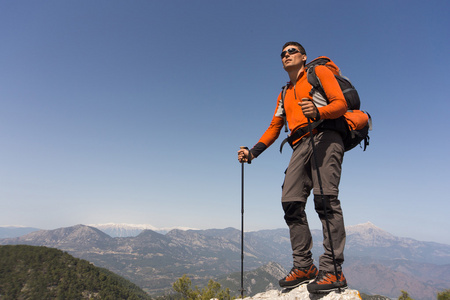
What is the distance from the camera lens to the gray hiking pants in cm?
320

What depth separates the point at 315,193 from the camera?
340cm

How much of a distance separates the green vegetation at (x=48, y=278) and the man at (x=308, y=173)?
170 m

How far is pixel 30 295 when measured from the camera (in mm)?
133500

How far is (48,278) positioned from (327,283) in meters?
190

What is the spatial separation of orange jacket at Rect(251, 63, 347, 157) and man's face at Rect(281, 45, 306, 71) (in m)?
0.21

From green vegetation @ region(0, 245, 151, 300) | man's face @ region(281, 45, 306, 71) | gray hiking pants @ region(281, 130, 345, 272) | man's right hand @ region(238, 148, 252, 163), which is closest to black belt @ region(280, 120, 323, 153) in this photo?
gray hiking pants @ region(281, 130, 345, 272)

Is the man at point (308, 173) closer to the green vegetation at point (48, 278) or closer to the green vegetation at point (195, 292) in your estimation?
the green vegetation at point (195, 292)

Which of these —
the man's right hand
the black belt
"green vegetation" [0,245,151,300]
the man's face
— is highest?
the man's face

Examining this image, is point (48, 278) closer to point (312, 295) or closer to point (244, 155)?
point (244, 155)

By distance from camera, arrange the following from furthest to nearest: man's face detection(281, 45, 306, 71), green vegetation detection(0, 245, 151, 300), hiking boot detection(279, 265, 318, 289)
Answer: green vegetation detection(0, 245, 151, 300), man's face detection(281, 45, 306, 71), hiking boot detection(279, 265, 318, 289)

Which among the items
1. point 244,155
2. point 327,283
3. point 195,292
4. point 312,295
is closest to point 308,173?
point 244,155

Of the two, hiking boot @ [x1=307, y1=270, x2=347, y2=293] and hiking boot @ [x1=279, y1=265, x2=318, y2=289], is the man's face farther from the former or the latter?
hiking boot @ [x1=279, y1=265, x2=318, y2=289]

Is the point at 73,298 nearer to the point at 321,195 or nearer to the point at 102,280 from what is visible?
the point at 102,280

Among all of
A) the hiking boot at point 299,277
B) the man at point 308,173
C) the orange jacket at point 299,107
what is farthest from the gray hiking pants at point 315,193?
the orange jacket at point 299,107
